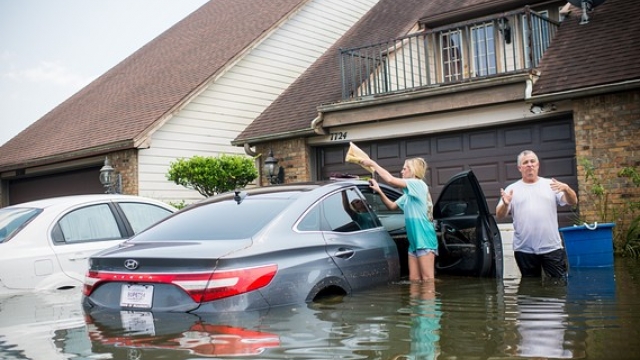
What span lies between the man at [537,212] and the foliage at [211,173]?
8635 millimetres

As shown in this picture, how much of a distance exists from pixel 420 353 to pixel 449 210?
3.52m

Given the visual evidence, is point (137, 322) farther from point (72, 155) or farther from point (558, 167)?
point (72, 155)

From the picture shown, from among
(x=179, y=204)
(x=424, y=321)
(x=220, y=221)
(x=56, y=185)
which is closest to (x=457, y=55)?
(x=179, y=204)

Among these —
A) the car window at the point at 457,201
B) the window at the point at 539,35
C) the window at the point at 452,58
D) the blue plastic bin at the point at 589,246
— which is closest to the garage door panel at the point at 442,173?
the window at the point at 539,35

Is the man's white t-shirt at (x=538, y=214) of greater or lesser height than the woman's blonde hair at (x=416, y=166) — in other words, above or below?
below

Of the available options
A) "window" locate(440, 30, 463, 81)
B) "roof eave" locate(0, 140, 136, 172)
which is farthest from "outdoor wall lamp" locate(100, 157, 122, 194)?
"window" locate(440, 30, 463, 81)

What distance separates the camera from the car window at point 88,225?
7.09m

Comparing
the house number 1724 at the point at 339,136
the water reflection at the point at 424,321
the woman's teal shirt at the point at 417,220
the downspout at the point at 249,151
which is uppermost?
the house number 1724 at the point at 339,136

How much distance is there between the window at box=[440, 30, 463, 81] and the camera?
50.4ft

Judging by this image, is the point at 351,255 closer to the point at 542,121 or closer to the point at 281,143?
the point at 542,121

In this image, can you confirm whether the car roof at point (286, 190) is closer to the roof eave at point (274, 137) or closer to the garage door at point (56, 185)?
the roof eave at point (274, 137)

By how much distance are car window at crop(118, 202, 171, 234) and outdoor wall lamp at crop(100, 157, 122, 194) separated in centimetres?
779

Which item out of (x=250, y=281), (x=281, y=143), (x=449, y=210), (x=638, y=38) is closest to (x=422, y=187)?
(x=449, y=210)

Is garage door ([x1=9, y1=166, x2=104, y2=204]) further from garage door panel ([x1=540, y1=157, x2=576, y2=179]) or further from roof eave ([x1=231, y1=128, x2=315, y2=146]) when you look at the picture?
garage door panel ([x1=540, y1=157, x2=576, y2=179])
